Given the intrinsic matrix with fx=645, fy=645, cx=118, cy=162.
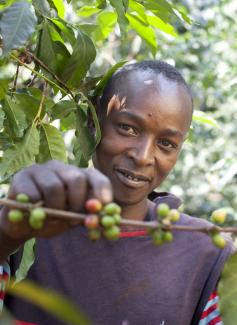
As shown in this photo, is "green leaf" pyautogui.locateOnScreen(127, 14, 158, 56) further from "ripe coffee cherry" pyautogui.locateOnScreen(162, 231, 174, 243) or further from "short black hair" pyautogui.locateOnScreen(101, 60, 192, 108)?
"ripe coffee cherry" pyautogui.locateOnScreen(162, 231, 174, 243)

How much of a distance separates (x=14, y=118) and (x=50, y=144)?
94 mm

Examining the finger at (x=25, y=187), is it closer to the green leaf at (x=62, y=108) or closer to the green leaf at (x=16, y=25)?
the green leaf at (x=16, y=25)

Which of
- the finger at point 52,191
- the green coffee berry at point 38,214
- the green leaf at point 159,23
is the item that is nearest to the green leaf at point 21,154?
the finger at point 52,191

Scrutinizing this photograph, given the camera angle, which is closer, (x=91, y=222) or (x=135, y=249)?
(x=91, y=222)

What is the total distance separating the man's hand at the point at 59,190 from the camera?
816mm

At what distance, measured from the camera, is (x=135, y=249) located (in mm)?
1501

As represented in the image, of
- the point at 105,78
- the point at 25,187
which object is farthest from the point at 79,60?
the point at 25,187

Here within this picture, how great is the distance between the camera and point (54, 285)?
56.9 inches

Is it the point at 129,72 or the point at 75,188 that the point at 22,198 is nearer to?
the point at 75,188

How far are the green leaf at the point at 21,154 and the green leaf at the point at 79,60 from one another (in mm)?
141

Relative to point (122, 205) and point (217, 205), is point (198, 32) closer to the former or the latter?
point (217, 205)

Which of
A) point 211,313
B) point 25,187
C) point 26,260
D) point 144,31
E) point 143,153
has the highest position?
point 25,187

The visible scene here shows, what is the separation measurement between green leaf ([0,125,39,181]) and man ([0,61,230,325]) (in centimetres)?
22

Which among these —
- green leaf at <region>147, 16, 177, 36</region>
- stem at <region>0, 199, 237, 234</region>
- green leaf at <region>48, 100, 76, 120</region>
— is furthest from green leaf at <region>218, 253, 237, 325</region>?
green leaf at <region>147, 16, 177, 36</region>
